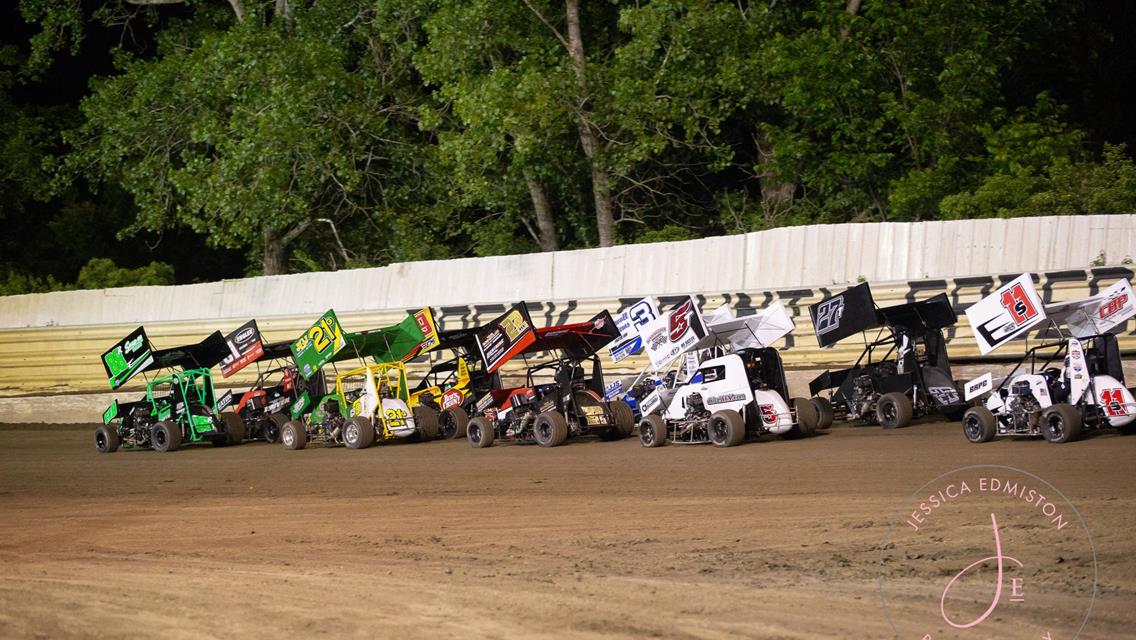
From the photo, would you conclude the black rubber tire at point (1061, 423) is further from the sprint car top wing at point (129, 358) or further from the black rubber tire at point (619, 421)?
the sprint car top wing at point (129, 358)

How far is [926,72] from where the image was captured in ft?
100

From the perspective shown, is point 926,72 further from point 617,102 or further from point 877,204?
point 617,102

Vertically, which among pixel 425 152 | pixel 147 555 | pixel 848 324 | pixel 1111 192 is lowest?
pixel 147 555

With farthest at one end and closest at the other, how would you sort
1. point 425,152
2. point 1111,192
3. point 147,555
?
point 425,152
point 1111,192
point 147,555

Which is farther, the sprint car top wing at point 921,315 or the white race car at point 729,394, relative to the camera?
the sprint car top wing at point 921,315

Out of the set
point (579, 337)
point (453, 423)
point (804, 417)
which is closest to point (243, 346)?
point (453, 423)

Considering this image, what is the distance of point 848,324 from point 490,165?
14699 mm

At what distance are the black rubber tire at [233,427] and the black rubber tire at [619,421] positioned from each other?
6.74 meters

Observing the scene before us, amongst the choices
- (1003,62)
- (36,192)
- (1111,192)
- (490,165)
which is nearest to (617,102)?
(490,165)

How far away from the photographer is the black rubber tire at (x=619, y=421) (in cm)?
1861

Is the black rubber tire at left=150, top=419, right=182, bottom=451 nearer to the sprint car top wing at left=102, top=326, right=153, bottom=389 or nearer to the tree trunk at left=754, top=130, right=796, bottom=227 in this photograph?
the sprint car top wing at left=102, top=326, right=153, bottom=389

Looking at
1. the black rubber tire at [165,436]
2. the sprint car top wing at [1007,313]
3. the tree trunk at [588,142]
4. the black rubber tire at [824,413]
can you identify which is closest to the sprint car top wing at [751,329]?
the black rubber tire at [824,413]

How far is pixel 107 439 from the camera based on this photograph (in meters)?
21.7

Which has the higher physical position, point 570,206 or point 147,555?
point 570,206
